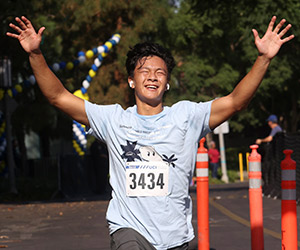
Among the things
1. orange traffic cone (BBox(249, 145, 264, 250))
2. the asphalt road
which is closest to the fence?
the asphalt road

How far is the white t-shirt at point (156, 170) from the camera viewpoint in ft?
15.2

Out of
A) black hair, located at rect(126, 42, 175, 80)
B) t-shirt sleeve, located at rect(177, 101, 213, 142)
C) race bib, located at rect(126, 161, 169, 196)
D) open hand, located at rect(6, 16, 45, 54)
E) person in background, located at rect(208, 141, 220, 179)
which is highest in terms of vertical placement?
open hand, located at rect(6, 16, 45, 54)

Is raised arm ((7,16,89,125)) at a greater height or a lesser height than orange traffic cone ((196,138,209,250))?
greater

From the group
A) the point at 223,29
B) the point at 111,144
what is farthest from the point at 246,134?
the point at 111,144

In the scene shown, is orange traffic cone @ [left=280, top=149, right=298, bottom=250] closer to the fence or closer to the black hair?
the black hair

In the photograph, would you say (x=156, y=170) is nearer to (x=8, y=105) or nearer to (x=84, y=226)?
(x=84, y=226)

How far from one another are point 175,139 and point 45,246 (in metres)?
5.42

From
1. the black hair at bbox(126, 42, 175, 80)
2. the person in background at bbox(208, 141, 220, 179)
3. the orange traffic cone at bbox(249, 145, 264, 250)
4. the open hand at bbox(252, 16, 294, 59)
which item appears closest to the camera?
the open hand at bbox(252, 16, 294, 59)

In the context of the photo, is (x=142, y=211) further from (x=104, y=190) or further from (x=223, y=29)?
(x=223, y=29)

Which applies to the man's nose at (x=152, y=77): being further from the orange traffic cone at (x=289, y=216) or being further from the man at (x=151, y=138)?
the orange traffic cone at (x=289, y=216)

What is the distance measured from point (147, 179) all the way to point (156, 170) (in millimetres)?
75

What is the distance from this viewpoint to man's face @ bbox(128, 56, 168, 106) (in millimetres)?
4887

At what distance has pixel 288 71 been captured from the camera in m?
44.3

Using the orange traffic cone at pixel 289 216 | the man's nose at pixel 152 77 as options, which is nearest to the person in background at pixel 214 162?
the orange traffic cone at pixel 289 216
